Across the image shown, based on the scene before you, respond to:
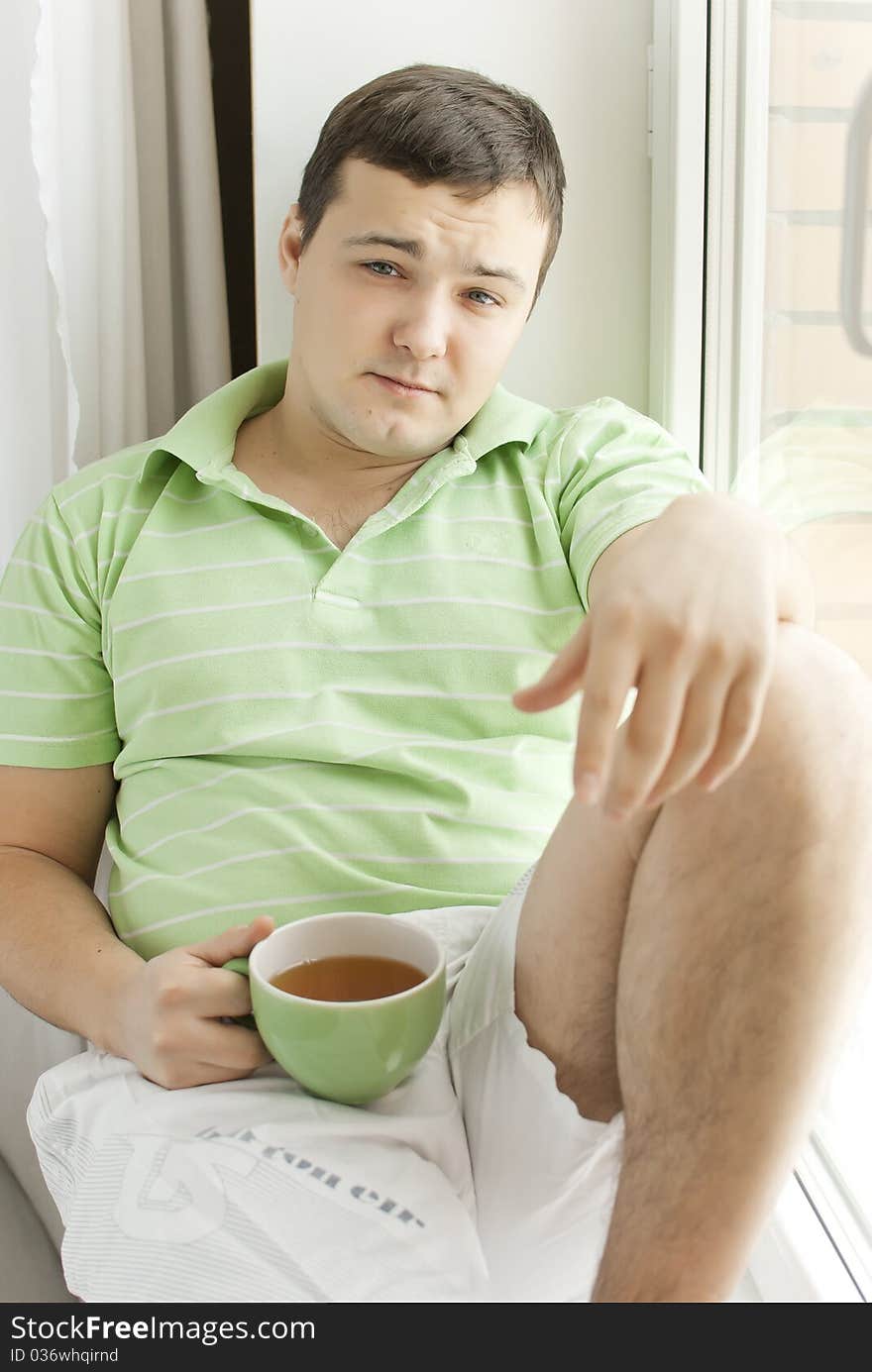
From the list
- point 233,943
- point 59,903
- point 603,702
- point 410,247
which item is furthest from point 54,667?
point 603,702

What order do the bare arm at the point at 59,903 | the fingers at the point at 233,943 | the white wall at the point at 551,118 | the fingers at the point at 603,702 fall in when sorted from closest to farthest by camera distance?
the fingers at the point at 603,702 → the fingers at the point at 233,943 → the bare arm at the point at 59,903 → the white wall at the point at 551,118

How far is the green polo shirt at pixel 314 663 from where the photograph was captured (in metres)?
0.95

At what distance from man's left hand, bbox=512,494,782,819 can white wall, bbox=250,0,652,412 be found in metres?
0.65

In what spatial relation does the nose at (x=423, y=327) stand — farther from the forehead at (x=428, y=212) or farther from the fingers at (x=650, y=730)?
the fingers at (x=650, y=730)

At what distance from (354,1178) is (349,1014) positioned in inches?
4.6

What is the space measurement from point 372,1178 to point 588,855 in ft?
0.77

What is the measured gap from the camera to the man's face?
37.9 inches

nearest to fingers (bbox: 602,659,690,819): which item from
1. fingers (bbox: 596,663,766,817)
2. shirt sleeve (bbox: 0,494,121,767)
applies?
fingers (bbox: 596,663,766,817)

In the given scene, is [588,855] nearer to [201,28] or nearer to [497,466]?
[497,466]

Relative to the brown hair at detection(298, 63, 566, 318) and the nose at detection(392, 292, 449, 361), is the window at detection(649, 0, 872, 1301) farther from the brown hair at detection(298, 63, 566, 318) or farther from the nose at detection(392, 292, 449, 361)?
the nose at detection(392, 292, 449, 361)

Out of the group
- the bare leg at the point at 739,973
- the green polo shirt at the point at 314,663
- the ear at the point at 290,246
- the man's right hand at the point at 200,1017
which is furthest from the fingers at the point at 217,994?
the ear at the point at 290,246

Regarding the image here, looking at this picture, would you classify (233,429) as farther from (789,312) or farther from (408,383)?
(789,312)

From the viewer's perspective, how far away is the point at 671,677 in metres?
0.59

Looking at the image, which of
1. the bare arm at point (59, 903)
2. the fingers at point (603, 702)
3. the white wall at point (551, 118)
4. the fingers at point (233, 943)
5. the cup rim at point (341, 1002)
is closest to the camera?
the fingers at point (603, 702)
